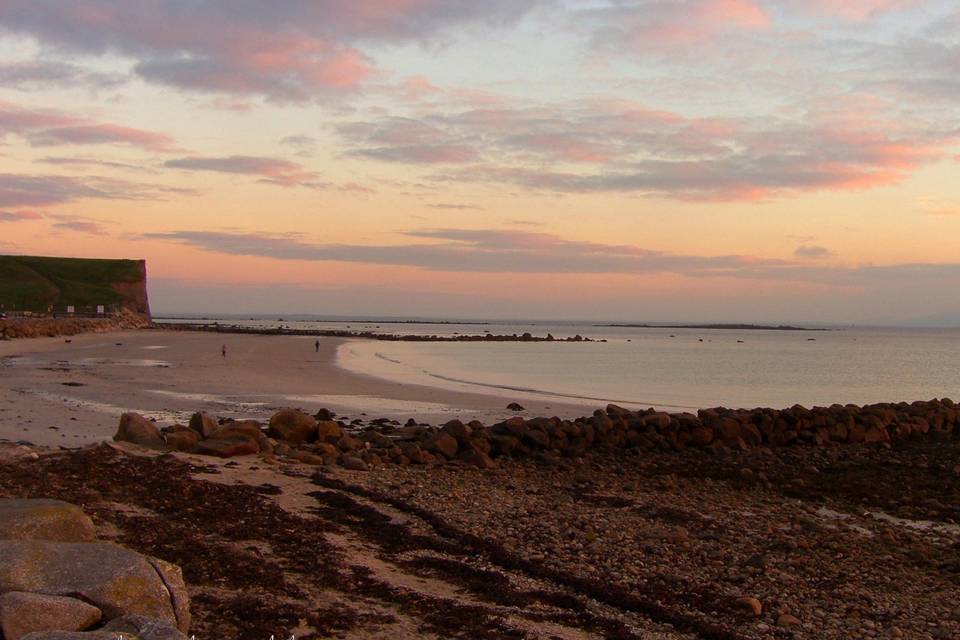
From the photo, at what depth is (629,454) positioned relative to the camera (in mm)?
18125

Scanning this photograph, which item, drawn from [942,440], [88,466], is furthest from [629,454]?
[88,466]

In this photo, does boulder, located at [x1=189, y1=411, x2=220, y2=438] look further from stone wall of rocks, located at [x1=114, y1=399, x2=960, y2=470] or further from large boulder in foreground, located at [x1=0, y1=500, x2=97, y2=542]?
large boulder in foreground, located at [x1=0, y1=500, x2=97, y2=542]

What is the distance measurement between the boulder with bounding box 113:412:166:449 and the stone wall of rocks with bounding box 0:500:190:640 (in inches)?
349

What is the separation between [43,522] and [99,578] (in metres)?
1.67

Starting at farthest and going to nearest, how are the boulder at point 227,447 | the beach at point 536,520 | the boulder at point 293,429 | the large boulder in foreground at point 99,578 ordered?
1. the boulder at point 293,429
2. the boulder at point 227,447
3. the beach at point 536,520
4. the large boulder in foreground at point 99,578

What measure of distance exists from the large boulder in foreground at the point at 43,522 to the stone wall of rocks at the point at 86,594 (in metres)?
0.90

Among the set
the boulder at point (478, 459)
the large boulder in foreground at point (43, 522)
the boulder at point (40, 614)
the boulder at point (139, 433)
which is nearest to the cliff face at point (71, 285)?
the boulder at point (139, 433)

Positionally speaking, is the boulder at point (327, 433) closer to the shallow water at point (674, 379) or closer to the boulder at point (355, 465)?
the boulder at point (355, 465)

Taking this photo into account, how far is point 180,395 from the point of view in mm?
25312

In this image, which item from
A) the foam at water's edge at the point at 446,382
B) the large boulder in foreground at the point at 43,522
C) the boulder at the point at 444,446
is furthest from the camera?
the foam at water's edge at the point at 446,382

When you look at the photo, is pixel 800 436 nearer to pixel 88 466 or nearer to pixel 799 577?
pixel 799 577

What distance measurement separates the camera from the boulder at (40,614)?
4906 millimetres

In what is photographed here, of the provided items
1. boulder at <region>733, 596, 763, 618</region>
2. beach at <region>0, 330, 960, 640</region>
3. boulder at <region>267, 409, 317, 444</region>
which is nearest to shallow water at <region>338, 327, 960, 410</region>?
beach at <region>0, 330, 960, 640</region>

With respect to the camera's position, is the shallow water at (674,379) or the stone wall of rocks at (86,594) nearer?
the stone wall of rocks at (86,594)
